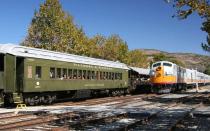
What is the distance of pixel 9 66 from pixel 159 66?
24.4m

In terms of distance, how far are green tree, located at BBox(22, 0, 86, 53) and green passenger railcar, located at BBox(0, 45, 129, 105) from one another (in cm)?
1714

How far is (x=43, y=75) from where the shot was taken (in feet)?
79.9

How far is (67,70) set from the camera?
27359mm

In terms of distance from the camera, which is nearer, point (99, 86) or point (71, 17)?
point (99, 86)

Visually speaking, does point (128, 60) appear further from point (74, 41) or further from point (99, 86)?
point (99, 86)

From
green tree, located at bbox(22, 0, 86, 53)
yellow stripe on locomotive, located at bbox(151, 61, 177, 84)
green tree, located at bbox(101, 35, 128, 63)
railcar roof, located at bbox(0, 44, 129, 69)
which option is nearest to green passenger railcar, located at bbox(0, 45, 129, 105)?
railcar roof, located at bbox(0, 44, 129, 69)

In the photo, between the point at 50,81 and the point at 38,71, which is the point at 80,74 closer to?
the point at 50,81

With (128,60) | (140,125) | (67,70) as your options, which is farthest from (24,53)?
(128,60)

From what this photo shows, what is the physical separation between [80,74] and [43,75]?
17.7ft

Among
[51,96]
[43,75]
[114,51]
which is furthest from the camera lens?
[114,51]

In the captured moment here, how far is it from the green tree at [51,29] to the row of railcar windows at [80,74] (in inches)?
574

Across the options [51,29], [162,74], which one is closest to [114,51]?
[51,29]

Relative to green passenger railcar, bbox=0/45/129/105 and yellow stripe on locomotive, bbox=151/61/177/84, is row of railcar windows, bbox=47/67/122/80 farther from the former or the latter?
yellow stripe on locomotive, bbox=151/61/177/84

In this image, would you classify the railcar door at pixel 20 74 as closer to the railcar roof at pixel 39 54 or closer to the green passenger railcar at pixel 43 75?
the green passenger railcar at pixel 43 75
